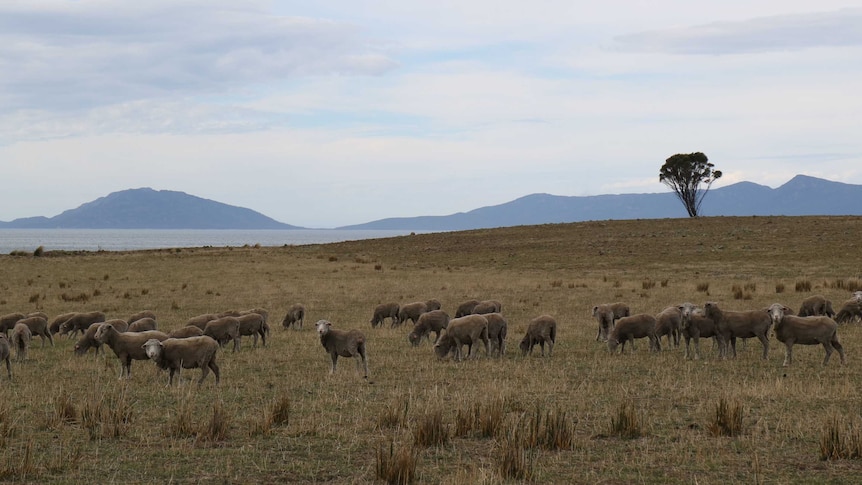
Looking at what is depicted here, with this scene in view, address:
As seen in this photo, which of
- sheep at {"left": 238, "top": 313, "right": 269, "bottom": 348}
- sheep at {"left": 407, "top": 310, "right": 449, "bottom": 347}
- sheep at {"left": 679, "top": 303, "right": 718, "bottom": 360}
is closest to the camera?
sheep at {"left": 679, "top": 303, "right": 718, "bottom": 360}

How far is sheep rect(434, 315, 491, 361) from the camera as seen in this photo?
18500 millimetres

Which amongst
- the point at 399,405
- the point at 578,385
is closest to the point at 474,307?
the point at 578,385

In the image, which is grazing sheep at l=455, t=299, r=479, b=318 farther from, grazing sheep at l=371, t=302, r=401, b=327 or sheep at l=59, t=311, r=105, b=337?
sheep at l=59, t=311, r=105, b=337

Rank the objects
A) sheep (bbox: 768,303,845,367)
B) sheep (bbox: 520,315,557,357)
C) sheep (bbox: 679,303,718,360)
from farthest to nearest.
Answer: sheep (bbox: 520,315,557,357)
sheep (bbox: 679,303,718,360)
sheep (bbox: 768,303,845,367)

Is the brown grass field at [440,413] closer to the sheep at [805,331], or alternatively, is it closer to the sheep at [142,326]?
the sheep at [805,331]

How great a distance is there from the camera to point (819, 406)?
41.2 ft

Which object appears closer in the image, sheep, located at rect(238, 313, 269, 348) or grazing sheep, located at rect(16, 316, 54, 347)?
sheep, located at rect(238, 313, 269, 348)

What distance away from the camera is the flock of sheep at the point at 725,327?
666 inches

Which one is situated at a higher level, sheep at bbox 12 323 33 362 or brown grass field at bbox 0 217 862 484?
sheep at bbox 12 323 33 362

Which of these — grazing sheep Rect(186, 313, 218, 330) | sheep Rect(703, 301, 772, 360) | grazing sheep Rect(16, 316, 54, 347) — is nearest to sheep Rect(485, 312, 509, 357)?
sheep Rect(703, 301, 772, 360)

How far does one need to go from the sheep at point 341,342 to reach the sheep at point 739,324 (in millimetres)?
7885

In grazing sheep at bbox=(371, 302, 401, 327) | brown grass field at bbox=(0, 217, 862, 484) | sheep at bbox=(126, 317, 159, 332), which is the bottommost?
brown grass field at bbox=(0, 217, 862, 484)

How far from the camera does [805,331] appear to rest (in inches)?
667

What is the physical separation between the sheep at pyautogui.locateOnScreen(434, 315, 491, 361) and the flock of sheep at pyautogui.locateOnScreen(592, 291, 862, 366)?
10.7 ft
